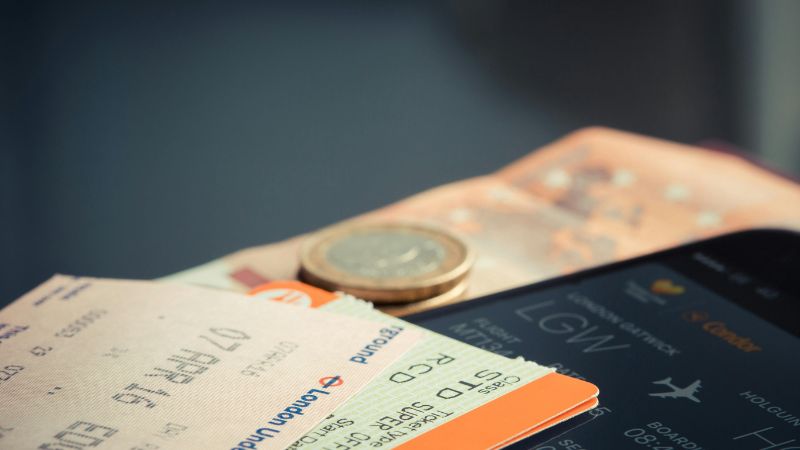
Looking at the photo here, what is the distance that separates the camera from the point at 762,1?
7.63 feet

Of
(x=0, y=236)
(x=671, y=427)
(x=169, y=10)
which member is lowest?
(x=0, y=236)

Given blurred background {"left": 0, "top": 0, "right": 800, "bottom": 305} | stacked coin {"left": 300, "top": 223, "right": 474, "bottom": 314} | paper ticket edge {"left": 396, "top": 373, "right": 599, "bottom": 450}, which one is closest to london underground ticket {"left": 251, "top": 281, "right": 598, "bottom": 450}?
paper ticket edge {"left": 396, "top": 373, "right": 599, "bottom": 450}

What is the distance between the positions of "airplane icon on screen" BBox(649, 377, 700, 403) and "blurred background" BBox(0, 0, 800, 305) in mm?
1297

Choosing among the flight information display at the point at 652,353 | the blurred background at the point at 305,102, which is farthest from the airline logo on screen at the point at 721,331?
the blurred background at the point at 305,102

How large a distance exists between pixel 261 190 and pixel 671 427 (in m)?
1.51

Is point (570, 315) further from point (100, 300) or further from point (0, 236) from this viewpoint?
point (0, 236)

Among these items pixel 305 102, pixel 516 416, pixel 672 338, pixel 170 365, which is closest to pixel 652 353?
pixel 672 338

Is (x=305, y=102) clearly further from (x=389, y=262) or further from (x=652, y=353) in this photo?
(x=652, y=353)

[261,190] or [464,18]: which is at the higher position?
[464,18]

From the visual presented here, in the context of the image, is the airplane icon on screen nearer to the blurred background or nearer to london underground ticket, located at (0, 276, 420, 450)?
london underground ticket, located at (0, 276, 420, 450)

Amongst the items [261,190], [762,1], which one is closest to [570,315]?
[261,190]

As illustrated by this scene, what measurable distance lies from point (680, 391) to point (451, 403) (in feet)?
0.48

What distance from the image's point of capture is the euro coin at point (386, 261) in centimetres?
77

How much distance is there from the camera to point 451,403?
0.59 metres
